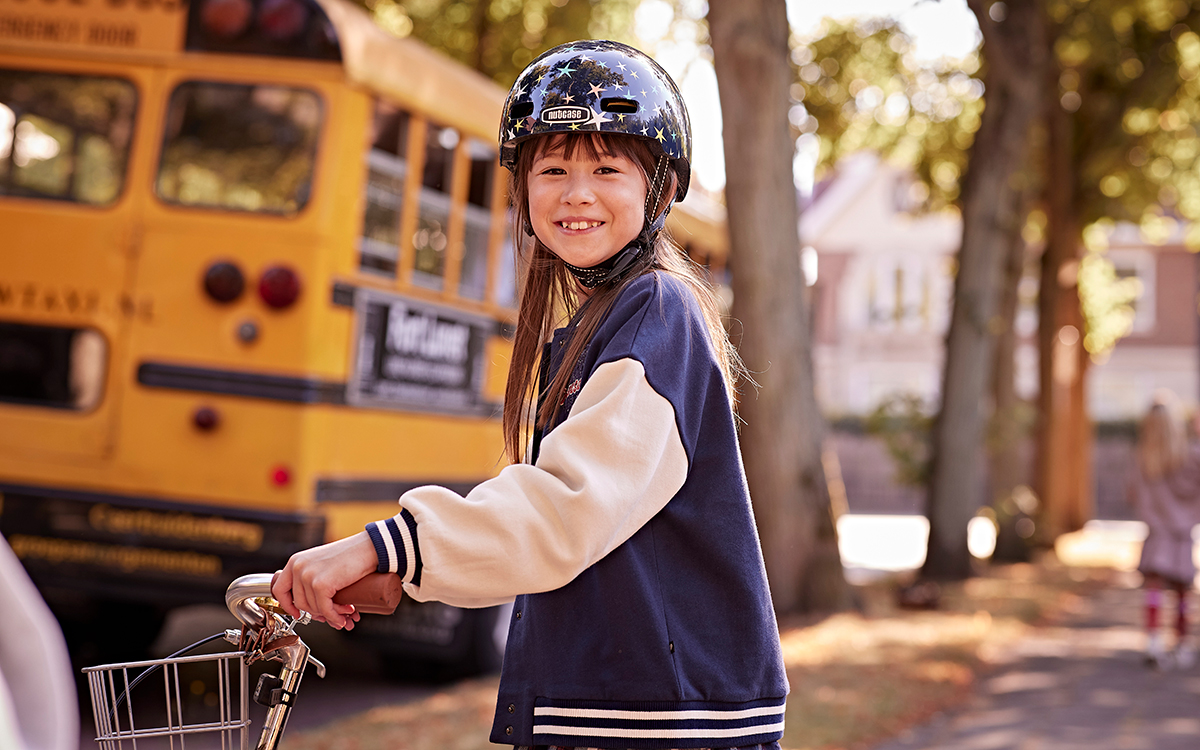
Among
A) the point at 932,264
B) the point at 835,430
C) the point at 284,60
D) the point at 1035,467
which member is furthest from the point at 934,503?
the point at 932,264

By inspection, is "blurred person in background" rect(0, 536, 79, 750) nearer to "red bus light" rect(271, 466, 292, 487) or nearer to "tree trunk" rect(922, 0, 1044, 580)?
"red bus light" rect(271, 466, 292, 487)

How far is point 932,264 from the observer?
3788 cm

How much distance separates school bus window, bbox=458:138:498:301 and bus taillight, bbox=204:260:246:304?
1.40 metres

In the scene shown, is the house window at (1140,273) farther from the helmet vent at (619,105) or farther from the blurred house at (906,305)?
the helmet vent at (619,105)

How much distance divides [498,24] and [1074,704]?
9379mm

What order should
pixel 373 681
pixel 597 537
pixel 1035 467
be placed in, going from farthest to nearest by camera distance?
pixel 1035 467
pixel 373 681
pixel 597 537

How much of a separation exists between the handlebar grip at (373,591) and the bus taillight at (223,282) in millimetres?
4646

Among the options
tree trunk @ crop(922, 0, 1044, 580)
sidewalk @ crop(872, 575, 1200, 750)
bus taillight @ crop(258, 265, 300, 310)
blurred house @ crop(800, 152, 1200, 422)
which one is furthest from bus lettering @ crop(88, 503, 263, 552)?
blurred house @ crop(800, 152, 1200, 422)

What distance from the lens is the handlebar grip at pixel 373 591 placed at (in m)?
1.74

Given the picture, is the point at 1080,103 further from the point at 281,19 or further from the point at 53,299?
the point at 53,299

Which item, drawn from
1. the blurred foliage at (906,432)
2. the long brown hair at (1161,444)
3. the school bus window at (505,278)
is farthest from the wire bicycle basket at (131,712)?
the blurred foliage at (906,432)

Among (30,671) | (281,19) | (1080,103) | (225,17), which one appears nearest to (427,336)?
(281,19)

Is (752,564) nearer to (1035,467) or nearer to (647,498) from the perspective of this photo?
(647,498)

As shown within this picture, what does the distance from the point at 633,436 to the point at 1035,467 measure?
18204 millimetres
